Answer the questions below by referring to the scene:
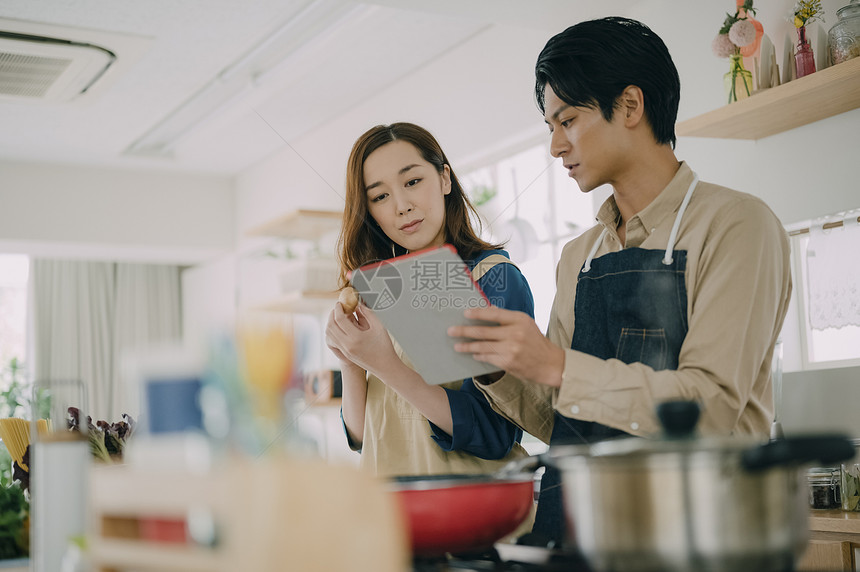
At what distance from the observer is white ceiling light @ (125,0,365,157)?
3.67 m

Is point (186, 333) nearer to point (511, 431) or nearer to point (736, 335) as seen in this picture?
point (736, 335)

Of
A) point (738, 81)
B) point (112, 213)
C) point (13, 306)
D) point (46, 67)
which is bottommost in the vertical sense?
point (13, 306)

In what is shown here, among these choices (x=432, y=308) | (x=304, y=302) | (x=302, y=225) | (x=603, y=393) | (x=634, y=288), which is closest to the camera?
(x=603, y=393)

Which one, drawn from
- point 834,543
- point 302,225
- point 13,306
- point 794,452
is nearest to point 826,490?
point 834,543

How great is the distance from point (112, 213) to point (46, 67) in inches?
91.7

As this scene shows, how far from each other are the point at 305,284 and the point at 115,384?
9.04ft

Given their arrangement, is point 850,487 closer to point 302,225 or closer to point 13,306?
point 302,225

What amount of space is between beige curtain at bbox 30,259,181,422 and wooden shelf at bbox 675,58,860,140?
16.1 ft

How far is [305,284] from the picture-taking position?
185 inches

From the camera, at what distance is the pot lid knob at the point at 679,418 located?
2.33ft

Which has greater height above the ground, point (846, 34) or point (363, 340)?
point (846, 34)

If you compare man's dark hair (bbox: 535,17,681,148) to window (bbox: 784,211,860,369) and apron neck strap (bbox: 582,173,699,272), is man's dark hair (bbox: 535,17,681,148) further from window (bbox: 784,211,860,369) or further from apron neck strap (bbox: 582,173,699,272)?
window (bbox: 784,211,860,369)

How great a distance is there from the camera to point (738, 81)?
2.54 metres

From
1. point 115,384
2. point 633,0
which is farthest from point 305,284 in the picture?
point 115,384
